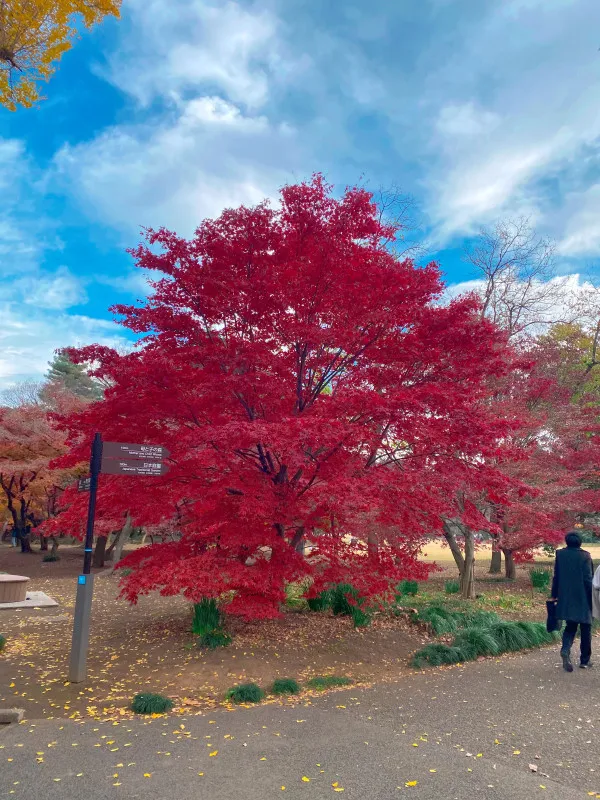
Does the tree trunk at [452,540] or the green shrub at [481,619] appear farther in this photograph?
the tree trunk at [452,540]

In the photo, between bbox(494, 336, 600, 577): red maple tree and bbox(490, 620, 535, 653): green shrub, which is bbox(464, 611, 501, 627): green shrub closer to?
bbox(490, 620, 535, 653): green shrub

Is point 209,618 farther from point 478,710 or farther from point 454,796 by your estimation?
point 454,796

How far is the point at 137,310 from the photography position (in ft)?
24.2

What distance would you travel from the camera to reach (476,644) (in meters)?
7.45

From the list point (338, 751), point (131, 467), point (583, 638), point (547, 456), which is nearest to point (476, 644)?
point (583, 638)

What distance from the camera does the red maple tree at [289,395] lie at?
6520mm

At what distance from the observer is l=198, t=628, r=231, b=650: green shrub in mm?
7375

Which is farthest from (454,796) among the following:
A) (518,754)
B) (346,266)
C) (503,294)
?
(503,294)

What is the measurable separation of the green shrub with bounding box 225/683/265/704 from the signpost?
1860 mm

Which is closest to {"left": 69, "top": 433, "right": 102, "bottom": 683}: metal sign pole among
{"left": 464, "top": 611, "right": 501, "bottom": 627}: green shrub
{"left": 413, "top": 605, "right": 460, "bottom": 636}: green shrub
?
{"left": 413, "top": 605, "right": 460, "bottom": 636}: green shrub

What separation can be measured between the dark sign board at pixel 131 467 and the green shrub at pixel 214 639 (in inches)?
110

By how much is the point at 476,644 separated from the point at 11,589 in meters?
10.1

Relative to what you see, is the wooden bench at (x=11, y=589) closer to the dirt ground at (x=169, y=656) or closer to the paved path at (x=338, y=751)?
the dirt ground at (x=169, y=656)

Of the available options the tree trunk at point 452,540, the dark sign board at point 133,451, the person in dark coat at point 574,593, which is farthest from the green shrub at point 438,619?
the dark sign board at point 133,451
